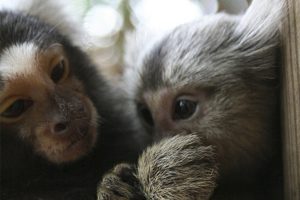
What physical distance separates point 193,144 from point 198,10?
4.88ft

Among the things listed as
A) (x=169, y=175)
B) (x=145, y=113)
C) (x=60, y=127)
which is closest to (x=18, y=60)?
(x=60, y=127)

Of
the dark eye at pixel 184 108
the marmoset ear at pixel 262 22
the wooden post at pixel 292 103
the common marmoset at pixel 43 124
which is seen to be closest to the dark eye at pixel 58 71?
the common marmoset at pixel 43 124

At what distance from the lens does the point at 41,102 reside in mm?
1728

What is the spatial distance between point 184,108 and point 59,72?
47cm

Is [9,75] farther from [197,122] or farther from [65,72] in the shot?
[197,122]

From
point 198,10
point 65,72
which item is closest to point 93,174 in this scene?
point 65,72

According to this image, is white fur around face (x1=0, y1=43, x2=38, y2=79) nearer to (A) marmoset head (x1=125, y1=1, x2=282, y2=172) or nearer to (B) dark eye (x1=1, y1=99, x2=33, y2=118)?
(B) dark eye (x1=1, y1=99, x2=33, y2=118)

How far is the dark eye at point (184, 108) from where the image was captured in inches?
69.6

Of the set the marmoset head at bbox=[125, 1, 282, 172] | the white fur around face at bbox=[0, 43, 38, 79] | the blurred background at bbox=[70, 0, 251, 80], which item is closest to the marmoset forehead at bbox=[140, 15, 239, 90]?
the marmoset head at bbox=[125, 1, 282, 172]

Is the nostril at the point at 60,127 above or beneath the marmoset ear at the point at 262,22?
beneath

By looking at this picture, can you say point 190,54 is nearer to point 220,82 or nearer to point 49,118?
point 220,82

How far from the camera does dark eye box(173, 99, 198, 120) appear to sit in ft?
5.80

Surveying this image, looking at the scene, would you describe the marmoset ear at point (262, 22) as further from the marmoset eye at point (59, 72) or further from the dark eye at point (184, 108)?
the marmoset eye at point (59, 72)

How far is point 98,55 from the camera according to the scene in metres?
2.52
